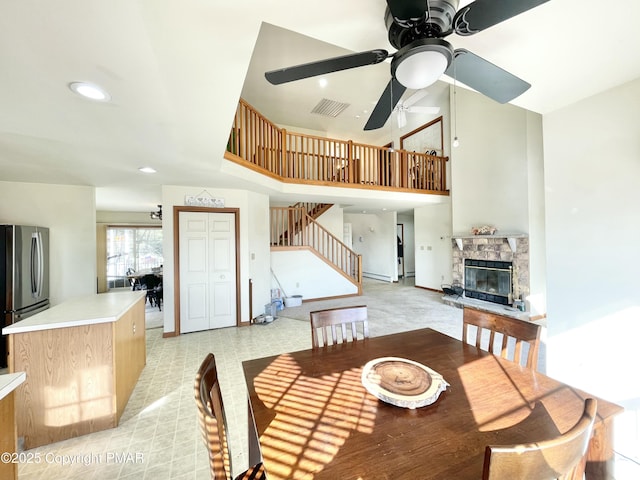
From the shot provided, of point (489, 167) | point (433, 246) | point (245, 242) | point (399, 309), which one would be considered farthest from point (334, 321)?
point (433, 246)

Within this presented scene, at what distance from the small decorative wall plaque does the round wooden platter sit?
3710 millimetres

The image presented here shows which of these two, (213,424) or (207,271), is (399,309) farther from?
(213,424)

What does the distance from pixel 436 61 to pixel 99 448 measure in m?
3.22

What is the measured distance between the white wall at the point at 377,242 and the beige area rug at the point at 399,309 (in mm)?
1252

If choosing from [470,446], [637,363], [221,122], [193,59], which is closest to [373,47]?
[193,59]

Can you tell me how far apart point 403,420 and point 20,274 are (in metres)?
4.41

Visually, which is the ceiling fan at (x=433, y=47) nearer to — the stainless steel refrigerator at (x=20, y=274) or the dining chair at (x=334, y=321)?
the dining chair at (x=334, y=321)

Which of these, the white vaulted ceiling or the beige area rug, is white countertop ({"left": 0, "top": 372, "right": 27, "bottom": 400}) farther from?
the beige area rug

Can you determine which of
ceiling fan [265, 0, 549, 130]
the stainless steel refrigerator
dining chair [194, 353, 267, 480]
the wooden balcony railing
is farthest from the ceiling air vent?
dining chair [194, 353, 267, 480]

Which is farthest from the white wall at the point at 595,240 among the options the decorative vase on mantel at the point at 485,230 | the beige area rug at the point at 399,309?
the decorative vase on mantel at the point at 485,230

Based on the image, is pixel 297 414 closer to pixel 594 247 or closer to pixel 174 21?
pixel 174 21

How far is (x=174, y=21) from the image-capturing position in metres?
0.99

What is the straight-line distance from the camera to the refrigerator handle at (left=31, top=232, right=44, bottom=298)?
10.9 feet

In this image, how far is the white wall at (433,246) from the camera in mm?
6648
